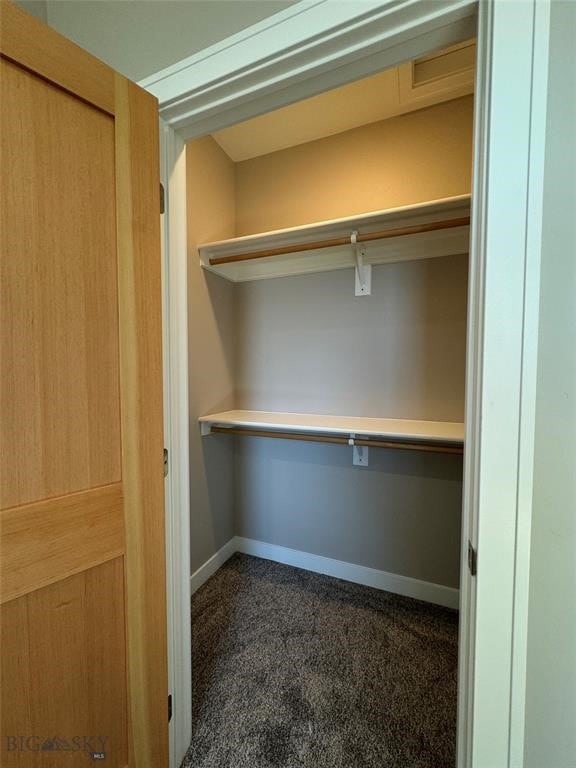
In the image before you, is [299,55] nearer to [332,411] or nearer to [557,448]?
[557,448]

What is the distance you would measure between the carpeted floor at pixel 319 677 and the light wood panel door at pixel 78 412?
0.42 metres

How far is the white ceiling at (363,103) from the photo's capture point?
144cm

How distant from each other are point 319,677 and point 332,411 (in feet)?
4.18

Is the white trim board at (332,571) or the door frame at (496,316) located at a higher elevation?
the door frame at (496,316)

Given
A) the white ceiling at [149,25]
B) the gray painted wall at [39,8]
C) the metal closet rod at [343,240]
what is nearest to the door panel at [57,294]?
the white ceiling at [149,25]

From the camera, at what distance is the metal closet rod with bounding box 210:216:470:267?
1395mm

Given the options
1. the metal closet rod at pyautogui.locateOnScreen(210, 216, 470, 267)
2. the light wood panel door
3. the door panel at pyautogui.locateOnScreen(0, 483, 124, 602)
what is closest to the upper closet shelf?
the metal closet rod at pyautogui.locateOnScreen(210, 216, 470, 267)

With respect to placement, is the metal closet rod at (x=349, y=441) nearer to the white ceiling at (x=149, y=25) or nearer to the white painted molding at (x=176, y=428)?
the white painted molding at (x=176, y=428)

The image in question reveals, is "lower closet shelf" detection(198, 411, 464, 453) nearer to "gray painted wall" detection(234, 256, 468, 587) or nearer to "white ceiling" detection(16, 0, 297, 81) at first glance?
"gray painted wall" detection(234, 256, 468, 587)

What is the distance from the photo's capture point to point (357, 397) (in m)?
1.89

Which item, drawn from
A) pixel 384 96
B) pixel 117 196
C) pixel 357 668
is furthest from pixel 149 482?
pixel 384 96

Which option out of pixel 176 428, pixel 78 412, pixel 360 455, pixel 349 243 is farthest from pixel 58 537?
pixel 349 243

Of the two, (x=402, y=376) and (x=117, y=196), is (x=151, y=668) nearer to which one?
(x=117, y=196)

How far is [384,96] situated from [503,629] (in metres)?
2.19
